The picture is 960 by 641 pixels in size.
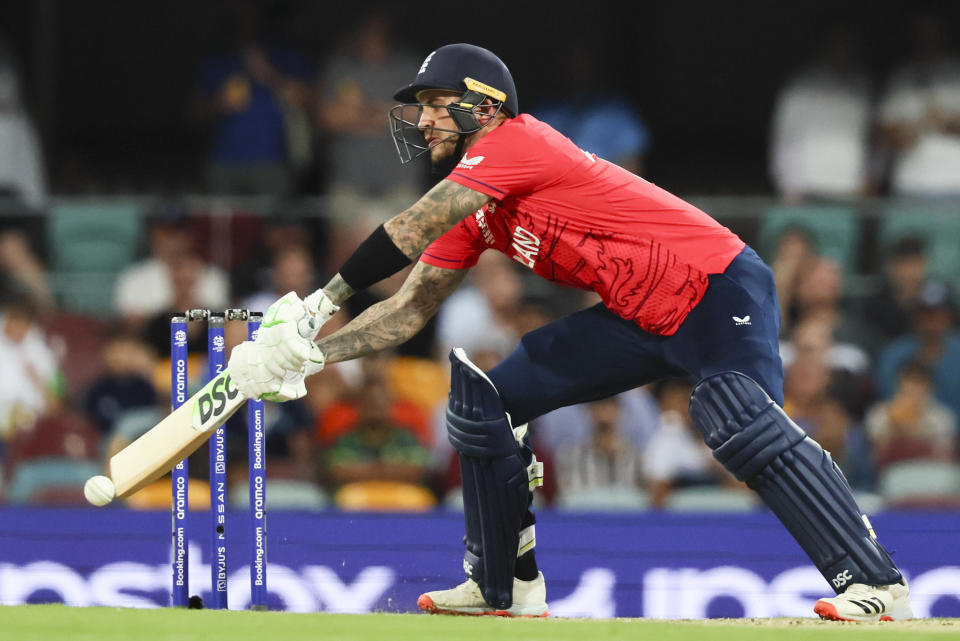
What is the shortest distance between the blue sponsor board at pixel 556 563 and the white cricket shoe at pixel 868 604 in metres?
1.31

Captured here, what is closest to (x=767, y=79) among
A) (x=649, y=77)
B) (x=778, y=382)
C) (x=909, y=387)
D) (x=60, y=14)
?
(x=649, y=77)

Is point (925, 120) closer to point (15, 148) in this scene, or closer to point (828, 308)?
point (828, 308)

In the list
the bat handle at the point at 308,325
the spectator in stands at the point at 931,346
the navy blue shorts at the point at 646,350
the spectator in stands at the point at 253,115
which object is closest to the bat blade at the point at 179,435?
the bat handle at the point at 308,325

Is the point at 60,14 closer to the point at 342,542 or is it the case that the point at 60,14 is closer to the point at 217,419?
the point at 342,542

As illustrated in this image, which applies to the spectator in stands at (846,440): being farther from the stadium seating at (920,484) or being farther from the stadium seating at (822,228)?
the stadium seating at (822,228)

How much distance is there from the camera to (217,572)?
4.31m

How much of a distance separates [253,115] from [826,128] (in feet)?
10.2

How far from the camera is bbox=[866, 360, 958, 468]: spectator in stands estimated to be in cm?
679

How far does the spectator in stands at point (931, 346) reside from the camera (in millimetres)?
6992

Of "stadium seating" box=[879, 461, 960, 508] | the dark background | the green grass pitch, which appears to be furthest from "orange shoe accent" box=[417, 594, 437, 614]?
the dark background

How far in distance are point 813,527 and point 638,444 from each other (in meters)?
2.75

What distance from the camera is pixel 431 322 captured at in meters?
7.39

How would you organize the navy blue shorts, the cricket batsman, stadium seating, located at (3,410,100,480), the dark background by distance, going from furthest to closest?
the dark background → stadium seating, located at (3,410,100,480) → the navy blue shorts → the cricket batsman

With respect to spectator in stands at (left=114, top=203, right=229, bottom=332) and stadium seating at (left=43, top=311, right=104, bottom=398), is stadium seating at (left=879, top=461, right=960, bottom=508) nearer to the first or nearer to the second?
spectator in stands at (left=114, top=203, right=229, bottom=332)
